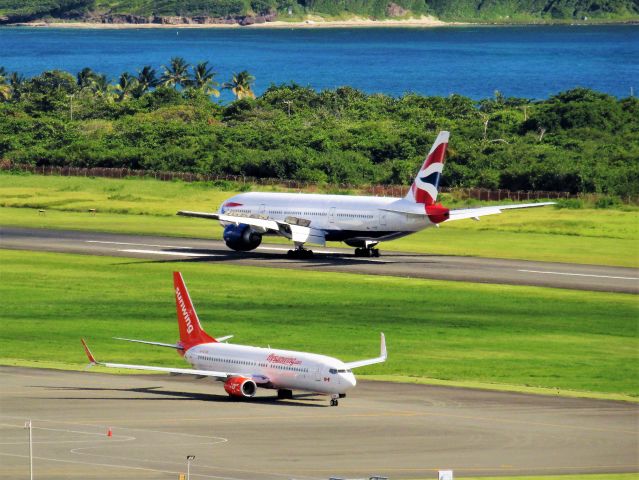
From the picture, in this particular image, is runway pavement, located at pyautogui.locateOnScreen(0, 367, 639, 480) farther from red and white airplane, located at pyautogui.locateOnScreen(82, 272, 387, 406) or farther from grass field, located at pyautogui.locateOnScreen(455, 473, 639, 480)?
red and white airplane, located at pyautogui.locateOnScreen(82, 272, 387, 406)

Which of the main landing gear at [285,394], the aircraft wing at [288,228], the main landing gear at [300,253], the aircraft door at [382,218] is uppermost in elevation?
the main landing gear at [285,394]

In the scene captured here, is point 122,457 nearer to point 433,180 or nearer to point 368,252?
point 433,180

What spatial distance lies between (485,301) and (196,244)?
128ft

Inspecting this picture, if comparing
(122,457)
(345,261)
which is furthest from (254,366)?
(345,261)

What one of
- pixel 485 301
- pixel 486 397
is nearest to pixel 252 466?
pixel 486 397

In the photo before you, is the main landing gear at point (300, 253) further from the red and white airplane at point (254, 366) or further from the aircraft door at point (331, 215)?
the red and white airplane at point (254, 366)

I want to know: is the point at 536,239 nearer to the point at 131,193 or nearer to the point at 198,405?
the point at 131,193

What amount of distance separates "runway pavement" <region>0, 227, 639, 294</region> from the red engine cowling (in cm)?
4488

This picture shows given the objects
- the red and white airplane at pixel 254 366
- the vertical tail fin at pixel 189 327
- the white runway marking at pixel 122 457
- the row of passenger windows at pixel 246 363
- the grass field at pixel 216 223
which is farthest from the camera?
the grass field at pixel 216 223

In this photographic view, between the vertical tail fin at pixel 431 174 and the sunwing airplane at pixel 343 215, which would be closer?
the vertical tail fin at pixel 431 174

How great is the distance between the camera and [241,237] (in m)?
124

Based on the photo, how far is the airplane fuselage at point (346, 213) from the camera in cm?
11581

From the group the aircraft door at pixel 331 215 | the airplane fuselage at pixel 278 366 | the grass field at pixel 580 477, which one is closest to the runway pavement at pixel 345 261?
the aircraft door at pixel 331 215

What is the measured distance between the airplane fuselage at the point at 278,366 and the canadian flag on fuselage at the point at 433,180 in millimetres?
45452
